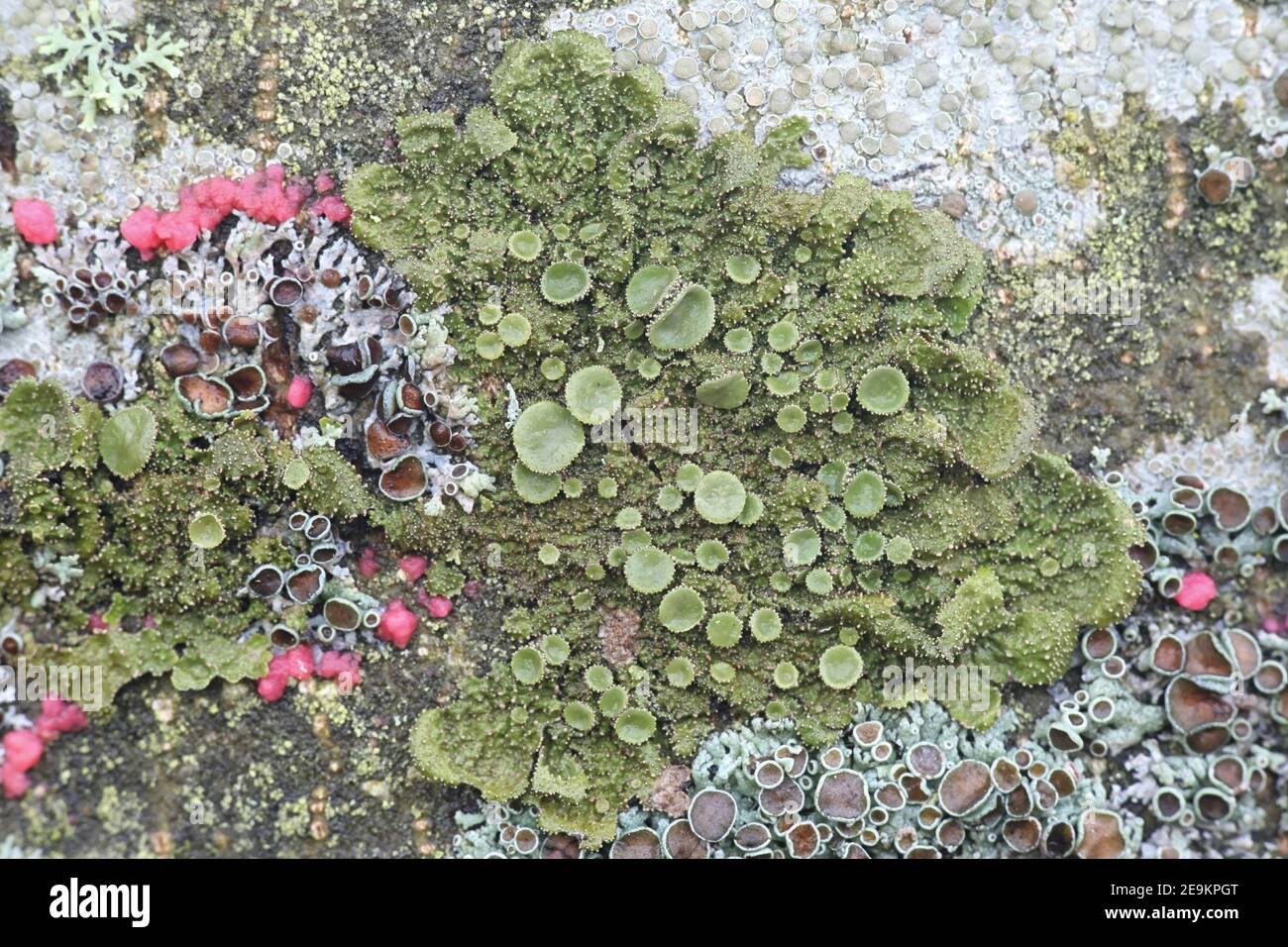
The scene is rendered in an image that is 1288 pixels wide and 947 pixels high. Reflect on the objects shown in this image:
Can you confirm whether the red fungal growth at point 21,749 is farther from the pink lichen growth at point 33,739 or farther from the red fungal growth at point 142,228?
the red fungal growth at point 142,228

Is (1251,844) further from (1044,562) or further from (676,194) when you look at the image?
(676,194)

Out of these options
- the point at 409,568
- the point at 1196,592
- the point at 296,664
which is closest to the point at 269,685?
the point at 296,664

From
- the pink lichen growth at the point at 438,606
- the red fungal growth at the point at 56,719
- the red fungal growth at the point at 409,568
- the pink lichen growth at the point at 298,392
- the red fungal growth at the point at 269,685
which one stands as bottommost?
the red fungal growth at the point at 56,719

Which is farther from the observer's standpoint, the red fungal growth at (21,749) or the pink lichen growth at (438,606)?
the pink lichen growth at (438,606)

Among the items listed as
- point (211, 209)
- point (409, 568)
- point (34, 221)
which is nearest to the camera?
point (34, 221)

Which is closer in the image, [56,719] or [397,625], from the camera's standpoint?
[56,719]

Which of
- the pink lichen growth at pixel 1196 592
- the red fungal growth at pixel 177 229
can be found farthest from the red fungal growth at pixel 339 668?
the pink lichen growth at pixel 1196 592

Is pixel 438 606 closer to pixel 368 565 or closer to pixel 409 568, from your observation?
pixel 409 568
